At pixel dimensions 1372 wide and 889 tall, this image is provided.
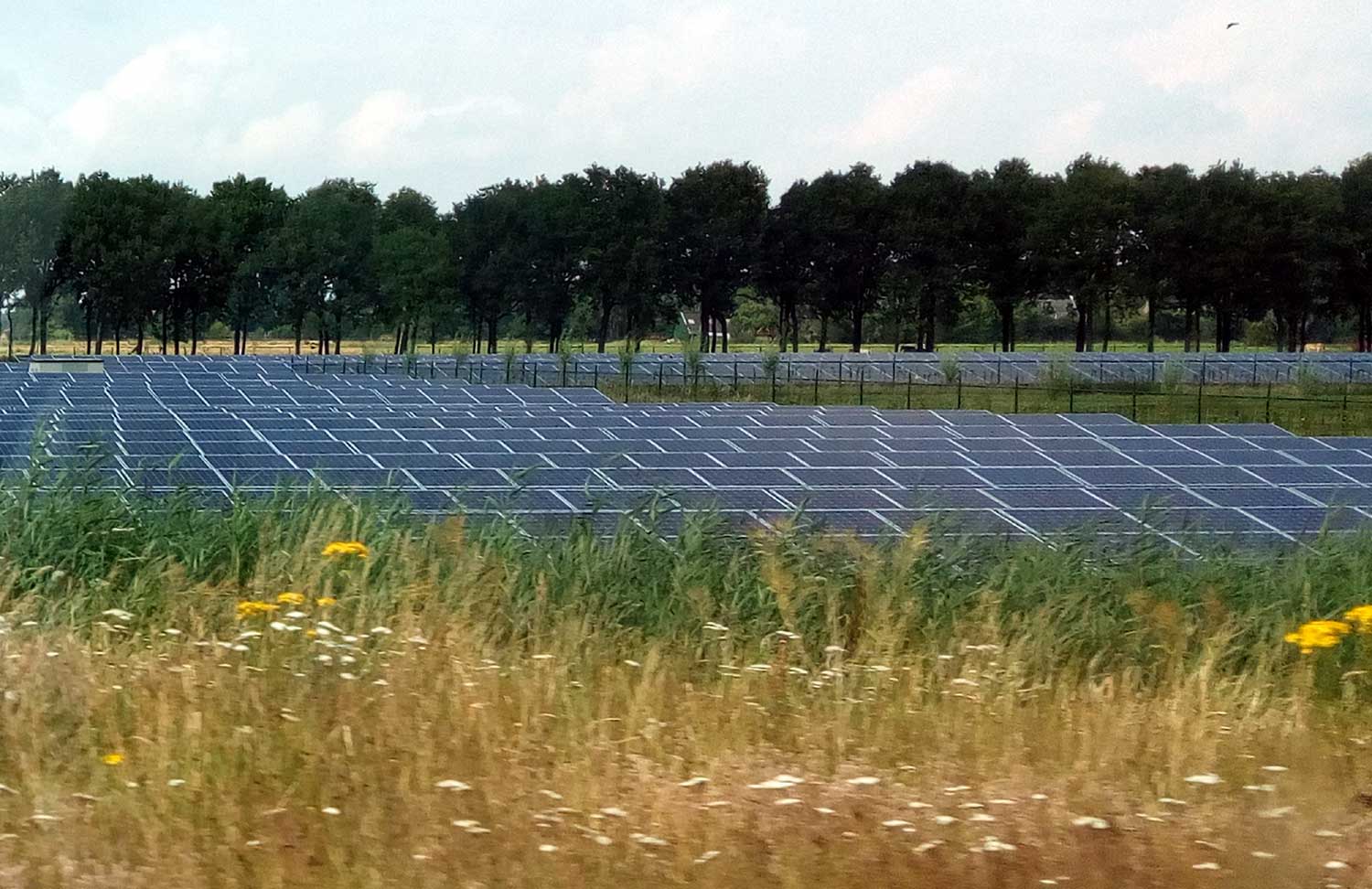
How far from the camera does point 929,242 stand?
7319cm

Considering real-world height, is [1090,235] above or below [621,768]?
above

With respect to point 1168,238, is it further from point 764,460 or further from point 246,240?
point 764,460

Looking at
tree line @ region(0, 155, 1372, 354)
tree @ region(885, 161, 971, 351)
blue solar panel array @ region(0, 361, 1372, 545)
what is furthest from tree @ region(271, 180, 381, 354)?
A: blue solar panel array @ region(0, 361, 1372, 545)

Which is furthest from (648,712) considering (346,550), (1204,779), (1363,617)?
(1363,617)

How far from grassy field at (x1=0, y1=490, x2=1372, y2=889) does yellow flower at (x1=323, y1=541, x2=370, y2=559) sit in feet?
0.29

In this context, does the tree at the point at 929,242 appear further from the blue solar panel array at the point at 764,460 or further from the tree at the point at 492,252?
the blue solar panel array at the point at 764,460

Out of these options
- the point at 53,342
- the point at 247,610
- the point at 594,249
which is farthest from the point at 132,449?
the point at 53,342

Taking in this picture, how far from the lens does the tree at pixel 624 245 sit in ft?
239

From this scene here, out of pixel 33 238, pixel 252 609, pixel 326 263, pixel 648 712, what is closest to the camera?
pixel 648 712

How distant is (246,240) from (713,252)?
923 inches

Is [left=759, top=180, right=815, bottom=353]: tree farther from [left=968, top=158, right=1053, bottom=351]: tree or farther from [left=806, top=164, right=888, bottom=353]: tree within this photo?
[left=968, top=158, right=1053, bottom=351]: tree

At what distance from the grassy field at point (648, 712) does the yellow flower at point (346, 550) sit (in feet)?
0.29

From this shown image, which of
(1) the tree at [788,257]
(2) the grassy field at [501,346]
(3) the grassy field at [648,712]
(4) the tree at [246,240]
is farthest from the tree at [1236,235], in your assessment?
(3) the grassy field at [648,712]

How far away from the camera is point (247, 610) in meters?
6.32
